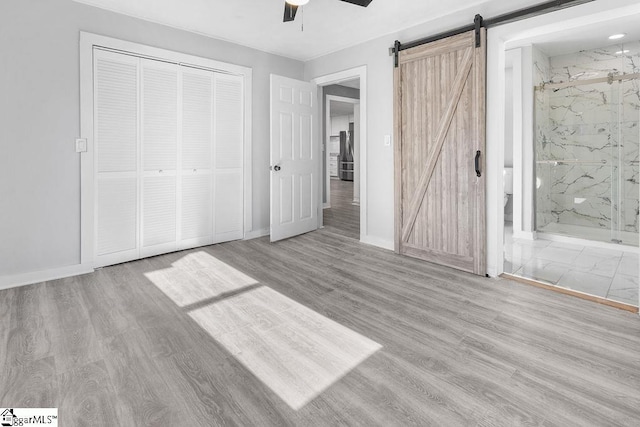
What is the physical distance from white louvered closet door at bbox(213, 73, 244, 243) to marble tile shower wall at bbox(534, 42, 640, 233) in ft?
13.4

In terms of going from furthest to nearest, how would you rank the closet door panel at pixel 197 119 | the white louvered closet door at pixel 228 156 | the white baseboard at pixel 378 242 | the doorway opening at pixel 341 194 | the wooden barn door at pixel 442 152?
1. the doorway opening at pixel 341 194
2. the white louvered closet door at pixel 228 156
3. the white baseboard at pixel 378 242
4. the closet door panel at pixel 197 119
5. the wooden barn door at pixel 442 152

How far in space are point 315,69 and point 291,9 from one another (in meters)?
2.36

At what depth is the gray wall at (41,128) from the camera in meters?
2.89

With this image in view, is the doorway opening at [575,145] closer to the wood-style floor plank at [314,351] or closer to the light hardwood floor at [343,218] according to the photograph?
the wood-style floor plank at [314,351]

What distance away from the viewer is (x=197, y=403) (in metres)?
1.54

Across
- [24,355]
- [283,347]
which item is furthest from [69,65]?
[283,347]

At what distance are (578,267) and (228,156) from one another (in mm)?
4200

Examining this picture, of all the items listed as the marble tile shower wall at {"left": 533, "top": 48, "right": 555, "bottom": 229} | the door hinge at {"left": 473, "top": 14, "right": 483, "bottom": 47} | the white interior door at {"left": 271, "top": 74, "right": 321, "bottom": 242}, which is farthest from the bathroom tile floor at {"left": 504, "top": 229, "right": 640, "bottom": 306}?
the white interior door at {"left": 271, "top": 74, "right": 321, "bottom": 242}

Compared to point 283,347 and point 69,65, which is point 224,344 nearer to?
point 283,347

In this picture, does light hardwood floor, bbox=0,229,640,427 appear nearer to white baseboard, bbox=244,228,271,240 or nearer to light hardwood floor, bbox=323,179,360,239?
white baseboard, bbox=244,228,271,240

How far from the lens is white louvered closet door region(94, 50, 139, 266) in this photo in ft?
11.1

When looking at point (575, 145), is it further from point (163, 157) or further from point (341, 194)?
point (341, 194)

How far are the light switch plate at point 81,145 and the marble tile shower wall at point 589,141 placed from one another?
18.0 feet

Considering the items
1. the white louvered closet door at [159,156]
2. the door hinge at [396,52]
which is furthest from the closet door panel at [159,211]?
the door hinge at [396,52]
